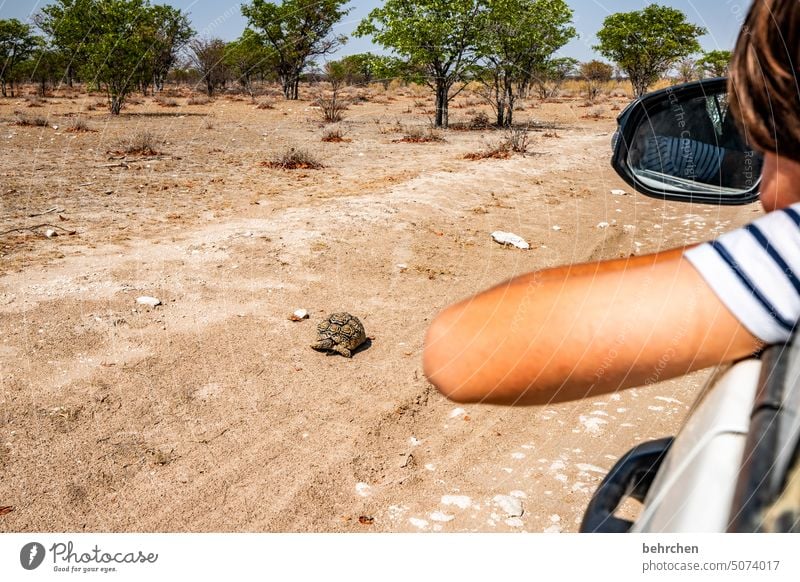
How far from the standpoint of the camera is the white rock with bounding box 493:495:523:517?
5.76 feet

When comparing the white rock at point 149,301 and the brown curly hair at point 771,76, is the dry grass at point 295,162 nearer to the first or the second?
the white rock at point 149,301

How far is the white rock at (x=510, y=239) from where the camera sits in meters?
3.96

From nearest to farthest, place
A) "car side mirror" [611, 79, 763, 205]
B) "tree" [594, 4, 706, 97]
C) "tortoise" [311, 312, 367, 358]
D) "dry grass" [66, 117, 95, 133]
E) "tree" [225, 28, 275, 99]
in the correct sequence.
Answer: "car side mirror" [611, 79, 763, 205] < "tree" [594, 4, 706, 97] < "tortoise" [311, 312, 367, 358] < "tree" [225, 28, 275, 99] < "dry grass" [66, 117, 95, 133]

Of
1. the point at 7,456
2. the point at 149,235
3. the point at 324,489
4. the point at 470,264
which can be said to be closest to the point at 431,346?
the point at 324,489

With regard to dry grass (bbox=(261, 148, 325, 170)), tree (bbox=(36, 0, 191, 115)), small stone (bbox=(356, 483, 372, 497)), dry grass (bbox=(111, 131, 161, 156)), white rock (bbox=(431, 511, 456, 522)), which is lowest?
small stone (bbox=(356, 483, 372, 497))

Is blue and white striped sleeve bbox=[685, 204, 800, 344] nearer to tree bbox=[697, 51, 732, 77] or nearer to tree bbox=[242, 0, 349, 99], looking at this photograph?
tree bbox=[697, 51, 732, 77]

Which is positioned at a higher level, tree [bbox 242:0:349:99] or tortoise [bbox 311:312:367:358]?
tree [bbox 242:0:349:99]

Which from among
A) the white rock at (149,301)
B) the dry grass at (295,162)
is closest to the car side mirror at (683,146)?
the white rock at (149,301)

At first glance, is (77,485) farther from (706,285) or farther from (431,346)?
(706,285)

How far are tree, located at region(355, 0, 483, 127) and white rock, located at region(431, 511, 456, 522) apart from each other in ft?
34.3

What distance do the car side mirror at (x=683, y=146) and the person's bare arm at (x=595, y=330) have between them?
87 cm

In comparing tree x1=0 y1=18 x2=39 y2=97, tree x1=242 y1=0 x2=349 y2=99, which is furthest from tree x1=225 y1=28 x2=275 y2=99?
tree x1=0 y1=18 x2=39 y2=97

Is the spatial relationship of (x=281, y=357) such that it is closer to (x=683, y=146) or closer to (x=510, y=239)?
(x=510, y=239)

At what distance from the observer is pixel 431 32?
11414 mm
